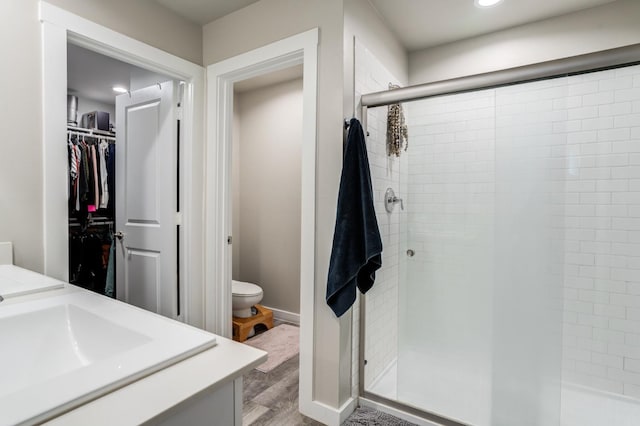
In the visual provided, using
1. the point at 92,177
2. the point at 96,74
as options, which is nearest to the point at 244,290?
the point at 92,177

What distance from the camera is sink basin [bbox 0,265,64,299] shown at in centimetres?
110

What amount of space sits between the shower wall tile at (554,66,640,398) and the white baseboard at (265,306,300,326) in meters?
2.26

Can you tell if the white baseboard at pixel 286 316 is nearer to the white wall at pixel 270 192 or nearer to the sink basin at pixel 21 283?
the white wall at pixel 270 192

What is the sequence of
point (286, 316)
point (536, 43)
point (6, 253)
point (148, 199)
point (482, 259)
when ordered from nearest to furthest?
1. point (6, 253)
2. point (482, 259)
3. point (536, 43)
4. point (148, 199)
5. point (286, 316)

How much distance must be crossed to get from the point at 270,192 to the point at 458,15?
2266mm

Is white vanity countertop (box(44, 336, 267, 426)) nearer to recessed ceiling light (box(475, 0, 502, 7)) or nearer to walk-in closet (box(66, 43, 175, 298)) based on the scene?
recessed ceiling light (box(475, 0, 502, 7))

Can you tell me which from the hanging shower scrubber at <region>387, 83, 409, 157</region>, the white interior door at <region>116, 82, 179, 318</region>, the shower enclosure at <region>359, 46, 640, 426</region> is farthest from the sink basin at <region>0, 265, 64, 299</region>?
the hanging shower scrubber at <region>387, 83, 409, 157</region>

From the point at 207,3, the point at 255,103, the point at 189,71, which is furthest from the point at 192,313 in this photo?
the point at 255,103

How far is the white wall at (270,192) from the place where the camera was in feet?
11.1

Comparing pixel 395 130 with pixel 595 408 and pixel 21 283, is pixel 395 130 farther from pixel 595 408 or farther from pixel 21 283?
pixel 21 283

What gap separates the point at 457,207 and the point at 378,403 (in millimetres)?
1251

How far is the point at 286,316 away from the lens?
11.3 feet

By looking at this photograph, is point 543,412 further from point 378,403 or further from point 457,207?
point 457,207

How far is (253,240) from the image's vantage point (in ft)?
12.1
